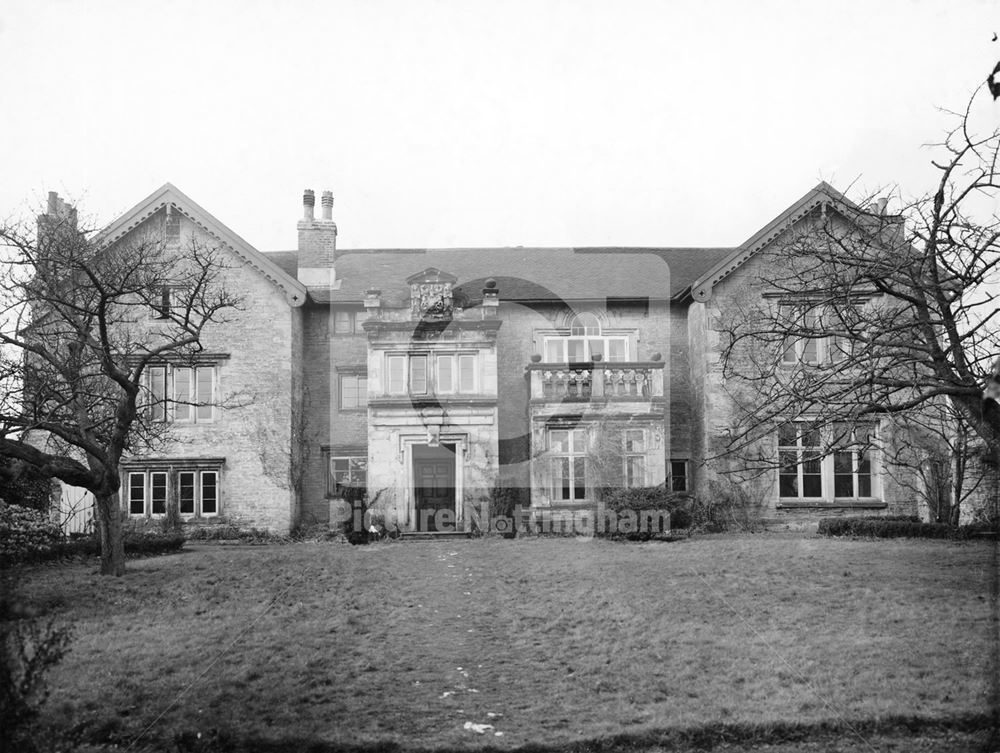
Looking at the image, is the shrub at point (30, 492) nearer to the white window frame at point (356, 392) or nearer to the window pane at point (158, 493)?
the window pane at point (158, 493)

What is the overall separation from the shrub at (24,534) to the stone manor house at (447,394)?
593cm

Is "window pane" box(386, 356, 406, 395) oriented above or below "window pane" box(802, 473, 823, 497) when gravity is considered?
above

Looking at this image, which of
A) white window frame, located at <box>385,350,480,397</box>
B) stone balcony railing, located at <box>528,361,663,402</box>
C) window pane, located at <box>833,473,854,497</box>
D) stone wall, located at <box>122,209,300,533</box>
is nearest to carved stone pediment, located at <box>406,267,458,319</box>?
white window frame, located at <box>385,350,480,397</box>

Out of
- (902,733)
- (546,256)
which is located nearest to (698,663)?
(902,733)

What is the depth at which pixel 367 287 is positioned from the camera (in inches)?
1175

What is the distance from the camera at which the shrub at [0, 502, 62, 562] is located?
17547 mm

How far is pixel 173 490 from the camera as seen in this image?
89.4ft

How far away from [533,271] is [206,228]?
10.9 meters

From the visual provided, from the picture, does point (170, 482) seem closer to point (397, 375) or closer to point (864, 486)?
point (397, 375)

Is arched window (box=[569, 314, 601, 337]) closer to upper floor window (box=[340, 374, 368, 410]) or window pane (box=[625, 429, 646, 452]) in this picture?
window pane (box=[625, 429, 646, 452])

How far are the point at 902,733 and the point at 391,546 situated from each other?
16316mm

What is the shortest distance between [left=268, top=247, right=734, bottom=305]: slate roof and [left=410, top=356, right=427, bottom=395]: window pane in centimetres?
202

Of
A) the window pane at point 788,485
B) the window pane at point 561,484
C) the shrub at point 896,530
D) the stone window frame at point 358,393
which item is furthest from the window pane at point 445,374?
the shrub at point 896,530

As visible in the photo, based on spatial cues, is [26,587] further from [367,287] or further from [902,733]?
[367,287]
